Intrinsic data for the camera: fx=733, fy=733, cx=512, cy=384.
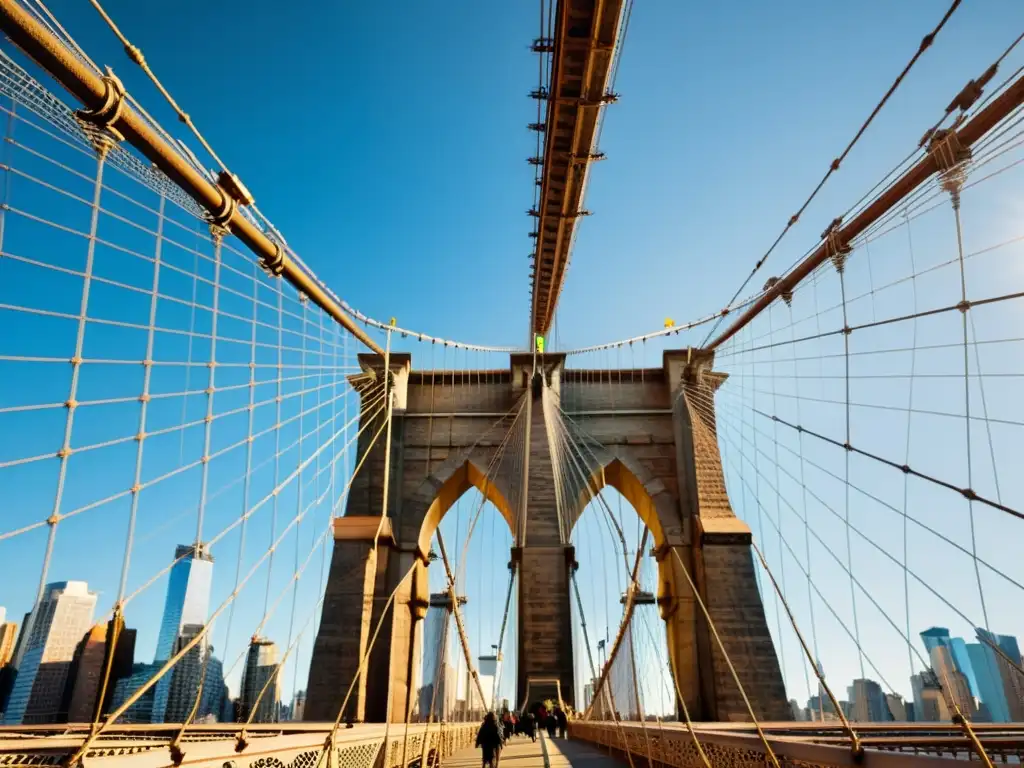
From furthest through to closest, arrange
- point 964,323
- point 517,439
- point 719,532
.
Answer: point 517,439 < point 719,532 < point 964,323

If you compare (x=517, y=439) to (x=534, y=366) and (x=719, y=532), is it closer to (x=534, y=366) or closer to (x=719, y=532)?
(x=534, y=366)

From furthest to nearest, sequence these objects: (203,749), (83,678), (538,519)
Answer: (538,519), (83,678), (203,749)

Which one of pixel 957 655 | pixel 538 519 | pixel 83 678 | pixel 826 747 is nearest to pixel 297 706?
pixel 83 678

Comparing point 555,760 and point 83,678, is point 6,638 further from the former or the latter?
point 83,678

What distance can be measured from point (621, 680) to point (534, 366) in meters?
10.4

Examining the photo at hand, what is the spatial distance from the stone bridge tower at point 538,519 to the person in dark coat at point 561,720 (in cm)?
28

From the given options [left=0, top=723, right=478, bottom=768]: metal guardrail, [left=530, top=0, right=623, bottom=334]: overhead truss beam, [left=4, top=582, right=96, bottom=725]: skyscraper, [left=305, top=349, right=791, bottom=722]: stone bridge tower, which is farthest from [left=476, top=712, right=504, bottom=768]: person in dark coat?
[left=530, top=0, right=623, bottom=334]: overhead truss beam

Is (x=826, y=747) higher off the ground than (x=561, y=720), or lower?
higher

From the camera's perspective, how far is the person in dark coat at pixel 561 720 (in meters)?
15.1

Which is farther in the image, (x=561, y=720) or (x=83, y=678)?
(x=561, y=720)

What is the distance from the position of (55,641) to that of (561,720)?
10.4 metres

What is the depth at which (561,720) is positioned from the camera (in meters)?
15.4

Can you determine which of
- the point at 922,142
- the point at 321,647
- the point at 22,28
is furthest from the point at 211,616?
the point at 321,647

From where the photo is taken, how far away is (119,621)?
5062 millimetres
